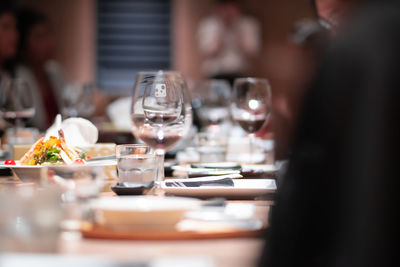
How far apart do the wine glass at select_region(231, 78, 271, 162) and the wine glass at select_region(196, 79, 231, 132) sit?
568 mm

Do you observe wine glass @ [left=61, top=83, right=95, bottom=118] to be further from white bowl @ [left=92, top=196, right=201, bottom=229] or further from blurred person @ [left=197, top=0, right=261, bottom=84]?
blurred person @ [left=197, top=0, right=261, bottom=84]

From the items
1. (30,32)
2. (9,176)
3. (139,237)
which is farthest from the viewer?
(30,32)

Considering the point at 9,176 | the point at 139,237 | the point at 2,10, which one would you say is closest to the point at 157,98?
the point at 9,176

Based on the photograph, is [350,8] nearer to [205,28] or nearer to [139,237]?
[139,237]

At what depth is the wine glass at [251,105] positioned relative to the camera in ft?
5.73

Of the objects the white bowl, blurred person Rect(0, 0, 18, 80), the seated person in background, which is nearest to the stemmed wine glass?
the white bowl

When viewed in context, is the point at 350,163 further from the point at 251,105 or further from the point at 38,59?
the point at 38,59

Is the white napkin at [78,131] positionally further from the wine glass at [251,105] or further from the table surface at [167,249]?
the table surface at [167,249]

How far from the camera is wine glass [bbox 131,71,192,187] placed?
1.33 m

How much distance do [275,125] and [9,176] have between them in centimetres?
87

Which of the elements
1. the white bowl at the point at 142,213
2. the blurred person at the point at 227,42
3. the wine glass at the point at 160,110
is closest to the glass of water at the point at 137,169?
the wine glass at the point at 160,110

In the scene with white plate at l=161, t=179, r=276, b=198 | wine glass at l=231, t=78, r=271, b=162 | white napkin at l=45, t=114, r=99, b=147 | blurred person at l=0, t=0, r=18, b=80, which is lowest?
white plate at l=161, t=179, r=276, b=198

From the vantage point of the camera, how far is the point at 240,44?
319 inches

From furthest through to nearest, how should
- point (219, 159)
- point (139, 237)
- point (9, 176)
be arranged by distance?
point (219, 159)
point (9, 176)
point (139, 237)
